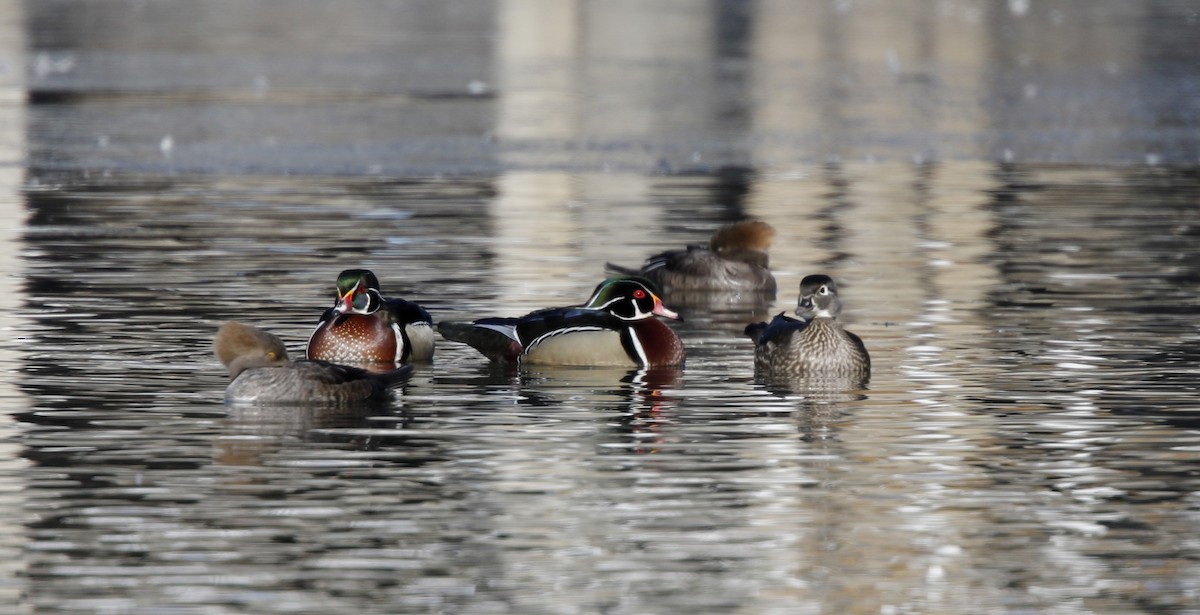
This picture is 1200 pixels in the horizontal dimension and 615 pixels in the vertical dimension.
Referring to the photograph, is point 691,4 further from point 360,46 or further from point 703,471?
point 703,471

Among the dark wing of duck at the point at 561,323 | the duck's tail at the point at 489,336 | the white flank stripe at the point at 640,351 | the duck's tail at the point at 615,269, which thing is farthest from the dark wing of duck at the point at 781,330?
the duck's tail at the point at 615,269

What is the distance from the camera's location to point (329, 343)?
41.7ft

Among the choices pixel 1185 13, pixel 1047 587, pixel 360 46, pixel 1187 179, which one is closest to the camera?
pixel 1047 587

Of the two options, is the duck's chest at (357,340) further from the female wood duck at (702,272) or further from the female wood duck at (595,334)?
the female wood duck at (702,272)

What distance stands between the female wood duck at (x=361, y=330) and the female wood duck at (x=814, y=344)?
195 cm

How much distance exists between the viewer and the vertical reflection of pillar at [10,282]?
812 cm

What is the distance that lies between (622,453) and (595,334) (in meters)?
2.90

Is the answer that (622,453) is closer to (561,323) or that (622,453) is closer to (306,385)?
(306,385)

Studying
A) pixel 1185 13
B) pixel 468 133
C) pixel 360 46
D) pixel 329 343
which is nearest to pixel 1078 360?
pixel 329 343

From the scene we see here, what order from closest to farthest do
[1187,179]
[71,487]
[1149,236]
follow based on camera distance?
[71,487]
[1149,236]
[1187,179]

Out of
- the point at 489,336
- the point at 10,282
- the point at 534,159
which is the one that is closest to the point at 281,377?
the point at 489,336

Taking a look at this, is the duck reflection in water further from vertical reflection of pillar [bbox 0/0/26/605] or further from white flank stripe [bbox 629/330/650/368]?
vertical reflection of pillar [bbox 0/0/26/605]

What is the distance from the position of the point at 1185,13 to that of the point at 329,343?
37341 millimetres

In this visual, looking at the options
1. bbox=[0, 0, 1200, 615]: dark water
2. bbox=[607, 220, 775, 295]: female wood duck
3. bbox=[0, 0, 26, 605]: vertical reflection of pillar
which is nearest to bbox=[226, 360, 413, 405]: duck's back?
bbox=[0, 0, 1200, 615]: dark water
